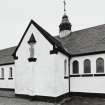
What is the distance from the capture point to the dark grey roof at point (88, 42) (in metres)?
13.5

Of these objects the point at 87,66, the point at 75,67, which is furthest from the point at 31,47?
the point at 87,66

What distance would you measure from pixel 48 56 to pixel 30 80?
Result: 305cm

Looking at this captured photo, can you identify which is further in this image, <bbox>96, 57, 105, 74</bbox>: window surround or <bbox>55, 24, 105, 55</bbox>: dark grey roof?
<bbox>55, 24, 105, 55</bbox>: dark grey roof

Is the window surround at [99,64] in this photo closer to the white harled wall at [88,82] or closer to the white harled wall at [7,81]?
the white harled wall at [88,82]

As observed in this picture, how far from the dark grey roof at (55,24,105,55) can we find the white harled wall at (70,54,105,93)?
0.73 m

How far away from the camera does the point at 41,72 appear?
1255cm

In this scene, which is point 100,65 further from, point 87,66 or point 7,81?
point 7,81

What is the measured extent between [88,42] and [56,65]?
17.3 feet

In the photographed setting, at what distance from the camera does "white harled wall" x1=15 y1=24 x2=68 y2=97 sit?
1184 centimetres

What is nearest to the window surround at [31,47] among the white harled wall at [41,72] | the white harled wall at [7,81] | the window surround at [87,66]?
the white harled wall at [41,72]

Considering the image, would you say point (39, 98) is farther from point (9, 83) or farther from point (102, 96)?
point (9, 83)

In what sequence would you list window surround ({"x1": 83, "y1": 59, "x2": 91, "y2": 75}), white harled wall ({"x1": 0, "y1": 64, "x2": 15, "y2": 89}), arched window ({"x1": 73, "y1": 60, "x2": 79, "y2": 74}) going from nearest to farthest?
window surround ({"x1": 83, "y1": 59, "x2": 91, "y2": 75})
arched window ({"x1": 73, "y1": 60, "x2": 79, "y2": 74})
white harled wall ({"x1": 0, "y1": 64, "x2": 15, "y2": 89})

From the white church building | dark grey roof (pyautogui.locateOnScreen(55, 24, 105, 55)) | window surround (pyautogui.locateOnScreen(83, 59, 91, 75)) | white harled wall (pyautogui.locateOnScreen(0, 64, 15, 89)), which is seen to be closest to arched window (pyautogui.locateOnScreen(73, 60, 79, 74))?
the white church building

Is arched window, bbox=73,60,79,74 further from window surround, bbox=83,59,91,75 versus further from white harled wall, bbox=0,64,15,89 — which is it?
white harled wall, bbox=0,64,15,89
